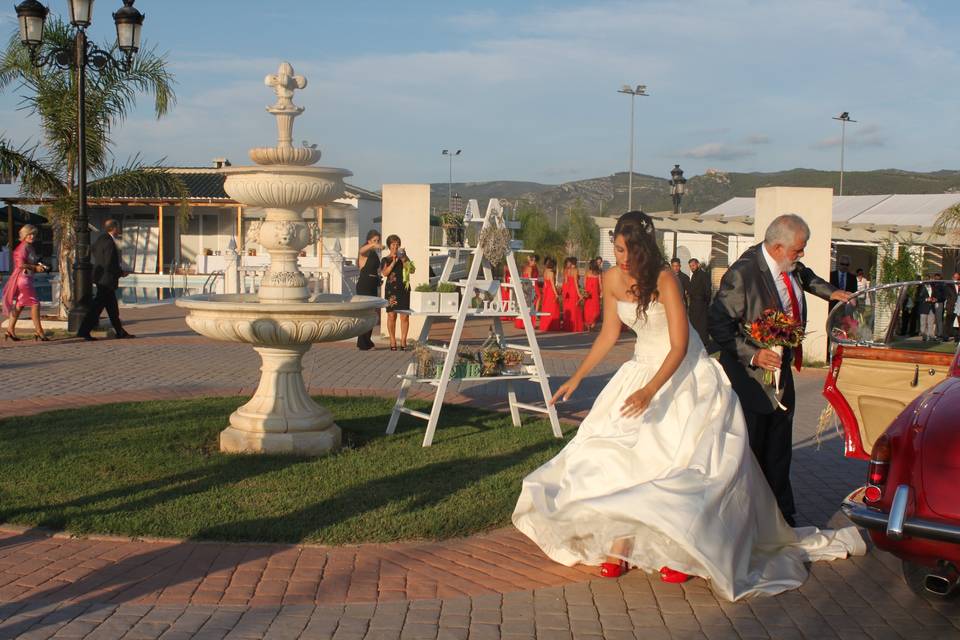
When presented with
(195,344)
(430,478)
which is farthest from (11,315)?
(430,478)

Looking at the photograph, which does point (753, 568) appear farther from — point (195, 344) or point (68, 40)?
point (68, 40)

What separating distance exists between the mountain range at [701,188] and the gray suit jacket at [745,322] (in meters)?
94.5

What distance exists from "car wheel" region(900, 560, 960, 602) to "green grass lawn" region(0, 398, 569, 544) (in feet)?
8.16

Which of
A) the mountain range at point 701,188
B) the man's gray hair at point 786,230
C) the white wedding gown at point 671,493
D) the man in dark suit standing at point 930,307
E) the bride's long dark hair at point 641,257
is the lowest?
the white wedding gown at point 671,493

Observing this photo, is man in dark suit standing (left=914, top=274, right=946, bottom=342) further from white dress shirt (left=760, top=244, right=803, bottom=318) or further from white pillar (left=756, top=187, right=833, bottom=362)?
white pillar (left=756, top=187, right=833, bottom=362)

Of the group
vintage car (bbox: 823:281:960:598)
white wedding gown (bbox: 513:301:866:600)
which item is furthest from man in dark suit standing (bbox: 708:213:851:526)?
white wedding gown (bbox: 513:301:866:600)

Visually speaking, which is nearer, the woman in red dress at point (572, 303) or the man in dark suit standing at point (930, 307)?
the man in dark suit standing at point (930, 307)

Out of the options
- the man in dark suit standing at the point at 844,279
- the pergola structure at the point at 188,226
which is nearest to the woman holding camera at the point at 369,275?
the man in dark suit standing at the point at 844,279

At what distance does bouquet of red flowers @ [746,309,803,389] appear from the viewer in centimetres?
634

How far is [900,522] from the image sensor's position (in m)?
4.86

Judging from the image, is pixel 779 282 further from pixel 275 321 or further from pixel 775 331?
→ pixel 275 321

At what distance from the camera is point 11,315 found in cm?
1650

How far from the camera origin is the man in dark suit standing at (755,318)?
21.7ft

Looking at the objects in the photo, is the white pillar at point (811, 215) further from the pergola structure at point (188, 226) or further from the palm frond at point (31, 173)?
the pergola structure at point (188, 226)
